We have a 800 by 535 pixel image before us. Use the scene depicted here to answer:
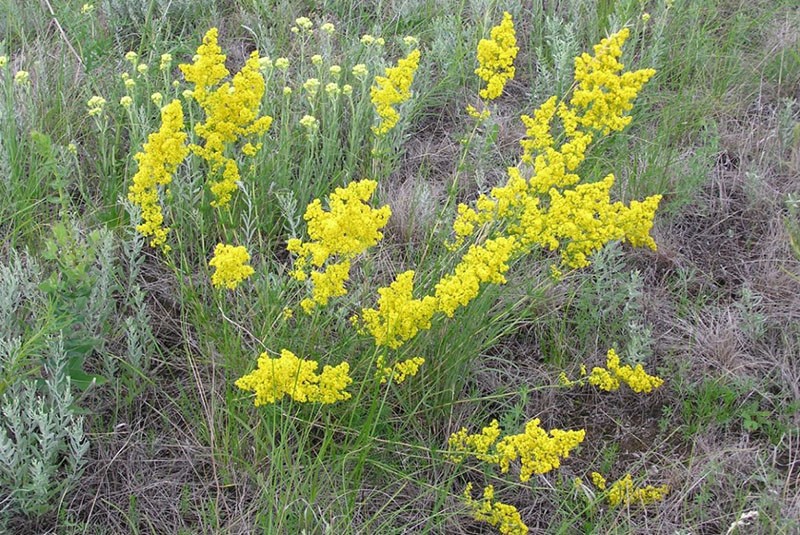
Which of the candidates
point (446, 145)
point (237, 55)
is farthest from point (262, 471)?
point (237, 55)

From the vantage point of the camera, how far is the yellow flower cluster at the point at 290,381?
6.45ft

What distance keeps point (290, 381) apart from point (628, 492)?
3.34ft

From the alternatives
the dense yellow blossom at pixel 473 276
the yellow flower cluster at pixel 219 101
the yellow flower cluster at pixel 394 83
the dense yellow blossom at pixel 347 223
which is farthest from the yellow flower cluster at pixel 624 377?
the yellow flower cluster at pixel 219 101

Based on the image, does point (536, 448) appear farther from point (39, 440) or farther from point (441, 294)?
point (39, 440)

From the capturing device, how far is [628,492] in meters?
2.28

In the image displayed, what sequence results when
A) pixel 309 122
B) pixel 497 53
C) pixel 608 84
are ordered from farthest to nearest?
pixel 309 122
pixel 497 53
pixel 608 84

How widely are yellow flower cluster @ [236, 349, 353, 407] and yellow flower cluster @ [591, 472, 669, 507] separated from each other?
2.72 ft

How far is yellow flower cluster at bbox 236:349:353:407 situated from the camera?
1967 millimetres

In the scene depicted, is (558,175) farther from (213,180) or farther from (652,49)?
(652,49)

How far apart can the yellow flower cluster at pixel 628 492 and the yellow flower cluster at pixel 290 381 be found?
83 centimetres

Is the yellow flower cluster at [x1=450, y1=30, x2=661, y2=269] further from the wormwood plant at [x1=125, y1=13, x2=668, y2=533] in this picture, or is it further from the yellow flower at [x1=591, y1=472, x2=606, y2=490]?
the yellow flower at [x1=591, y1=472, x2=606, y2=490]

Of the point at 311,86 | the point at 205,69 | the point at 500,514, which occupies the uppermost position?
the point at 205,69

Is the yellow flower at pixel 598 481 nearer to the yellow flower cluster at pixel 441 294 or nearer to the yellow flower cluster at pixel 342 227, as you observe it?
the yellow flower cluster at pixel 441 294

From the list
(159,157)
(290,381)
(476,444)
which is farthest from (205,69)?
(476,444)
